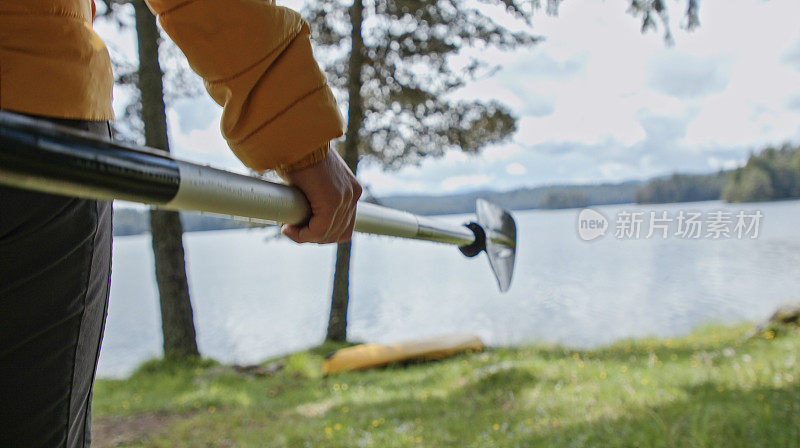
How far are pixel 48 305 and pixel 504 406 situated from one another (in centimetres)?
397

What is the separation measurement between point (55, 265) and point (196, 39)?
1.57 feet

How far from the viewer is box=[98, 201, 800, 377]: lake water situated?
16.4 meters

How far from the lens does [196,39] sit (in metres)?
1.04

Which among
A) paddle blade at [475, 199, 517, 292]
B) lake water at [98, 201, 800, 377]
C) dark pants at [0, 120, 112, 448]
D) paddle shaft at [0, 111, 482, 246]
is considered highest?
paddle shaft at [0, 111, 482, 246]

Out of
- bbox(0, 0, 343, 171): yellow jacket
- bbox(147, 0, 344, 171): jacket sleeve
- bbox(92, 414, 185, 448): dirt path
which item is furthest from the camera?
bbox(92, 414, 185, 448): dirt path

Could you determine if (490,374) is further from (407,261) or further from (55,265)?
(407,261)

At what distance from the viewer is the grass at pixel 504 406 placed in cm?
309

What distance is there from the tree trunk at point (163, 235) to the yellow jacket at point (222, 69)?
295 inches

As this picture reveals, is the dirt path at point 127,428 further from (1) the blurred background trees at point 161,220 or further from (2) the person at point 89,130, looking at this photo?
(2) the person at point 89,130

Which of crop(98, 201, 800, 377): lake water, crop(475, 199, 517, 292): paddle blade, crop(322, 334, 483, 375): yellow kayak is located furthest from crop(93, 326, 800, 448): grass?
crop(98, 201, 800, 377): lake water

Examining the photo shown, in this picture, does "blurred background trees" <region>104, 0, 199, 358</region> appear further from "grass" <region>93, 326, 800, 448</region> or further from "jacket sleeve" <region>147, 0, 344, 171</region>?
"jacket sleeve" <region>147, 0, 344, 171</region>

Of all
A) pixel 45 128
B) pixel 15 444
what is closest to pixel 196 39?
pixel 45 128

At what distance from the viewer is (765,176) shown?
4988 cm

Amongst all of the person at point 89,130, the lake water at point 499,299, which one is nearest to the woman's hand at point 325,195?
the person at point 89,130
